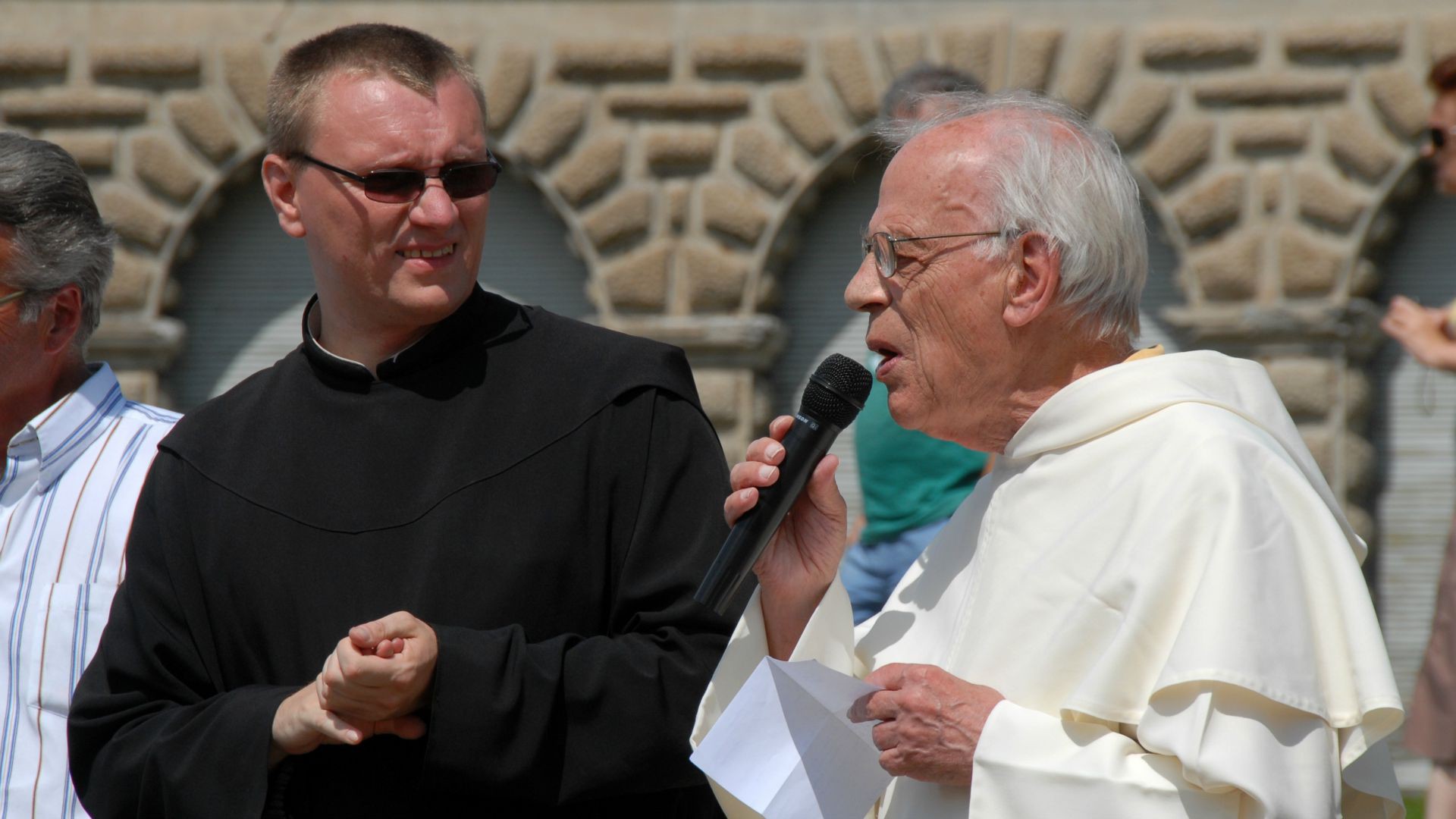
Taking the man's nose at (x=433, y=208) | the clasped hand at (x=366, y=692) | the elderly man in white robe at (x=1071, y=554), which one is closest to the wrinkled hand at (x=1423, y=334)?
the elderly man in white robe at (x=1071, y=554)

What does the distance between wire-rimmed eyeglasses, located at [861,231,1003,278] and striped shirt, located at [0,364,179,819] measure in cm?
145

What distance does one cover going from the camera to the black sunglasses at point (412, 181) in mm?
2752

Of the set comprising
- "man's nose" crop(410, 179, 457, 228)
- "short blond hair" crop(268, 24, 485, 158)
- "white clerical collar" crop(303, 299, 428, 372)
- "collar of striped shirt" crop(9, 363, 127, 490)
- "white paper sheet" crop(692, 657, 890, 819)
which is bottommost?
"white paper sheet" crop(692, 657, 890, 819)

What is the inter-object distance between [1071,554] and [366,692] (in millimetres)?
966

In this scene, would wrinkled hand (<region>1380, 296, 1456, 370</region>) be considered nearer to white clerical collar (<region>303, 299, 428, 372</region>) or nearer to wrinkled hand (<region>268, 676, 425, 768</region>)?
white clerical collar (<region>303, 299, 428, 372</region>)

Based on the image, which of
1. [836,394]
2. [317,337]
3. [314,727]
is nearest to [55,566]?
[317,337]

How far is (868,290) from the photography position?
254 centimetres

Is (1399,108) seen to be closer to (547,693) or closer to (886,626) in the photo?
(886,626)

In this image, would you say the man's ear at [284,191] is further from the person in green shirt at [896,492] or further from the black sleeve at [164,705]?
the person in green shirt at [896,492]

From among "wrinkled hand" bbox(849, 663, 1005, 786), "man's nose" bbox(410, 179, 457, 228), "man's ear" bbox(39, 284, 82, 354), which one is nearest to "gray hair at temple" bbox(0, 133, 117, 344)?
"man's ear" bbox(39, 284, 82, 354)

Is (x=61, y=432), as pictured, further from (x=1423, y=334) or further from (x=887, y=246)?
(x=1423, y=334)

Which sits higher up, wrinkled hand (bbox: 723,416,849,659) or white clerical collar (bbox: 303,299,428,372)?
white clerical collar (bbox: 303,299,428,372)

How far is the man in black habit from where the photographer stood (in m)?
2.49

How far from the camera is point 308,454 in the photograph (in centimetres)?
275
